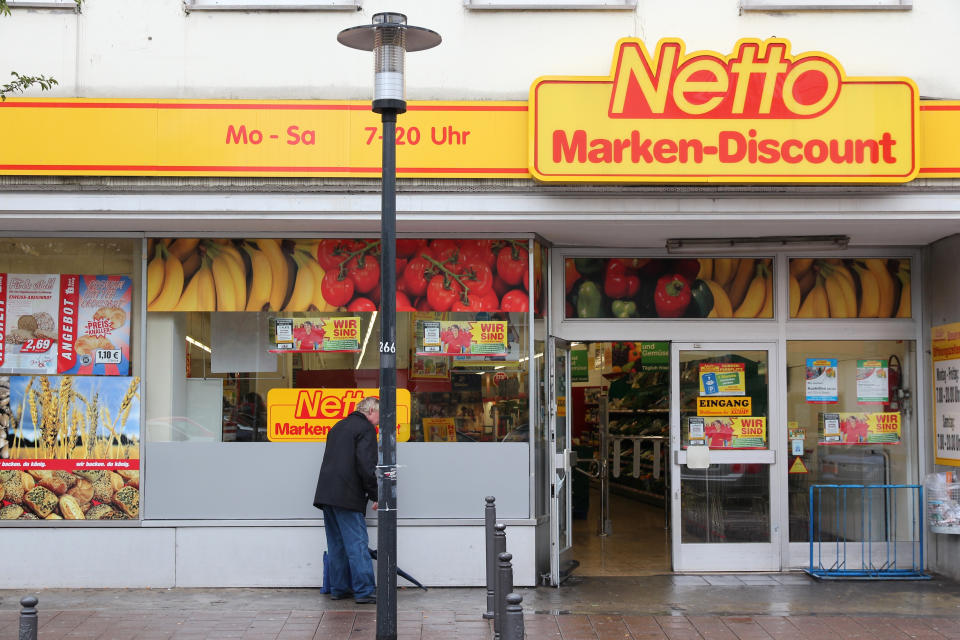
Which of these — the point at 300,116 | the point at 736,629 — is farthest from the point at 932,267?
the point at 300,116

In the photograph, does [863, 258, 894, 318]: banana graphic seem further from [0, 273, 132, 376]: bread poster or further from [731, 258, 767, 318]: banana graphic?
[0, 273, 132, 376]: bread poster

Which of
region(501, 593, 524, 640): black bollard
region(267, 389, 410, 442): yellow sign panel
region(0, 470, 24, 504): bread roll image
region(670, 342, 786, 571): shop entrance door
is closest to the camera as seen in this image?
region(501, 593, 524, 640): black bollard

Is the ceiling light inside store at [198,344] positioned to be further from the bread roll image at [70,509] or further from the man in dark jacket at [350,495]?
the bread roll image at [70,509]

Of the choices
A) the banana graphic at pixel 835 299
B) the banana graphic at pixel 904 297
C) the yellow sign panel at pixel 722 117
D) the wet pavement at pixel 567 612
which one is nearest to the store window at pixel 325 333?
the yellow sign panel at pixel 722 117

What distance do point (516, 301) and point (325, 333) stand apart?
1.81 meters

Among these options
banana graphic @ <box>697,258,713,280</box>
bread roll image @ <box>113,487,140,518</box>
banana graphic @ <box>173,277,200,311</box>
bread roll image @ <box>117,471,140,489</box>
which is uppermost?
banana graphic @ <box>697,258,713,280</box>

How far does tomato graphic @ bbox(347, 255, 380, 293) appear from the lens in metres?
9.72

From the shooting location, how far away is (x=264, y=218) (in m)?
9.01

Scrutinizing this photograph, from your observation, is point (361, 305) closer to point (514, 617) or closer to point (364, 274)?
point (364, 274)

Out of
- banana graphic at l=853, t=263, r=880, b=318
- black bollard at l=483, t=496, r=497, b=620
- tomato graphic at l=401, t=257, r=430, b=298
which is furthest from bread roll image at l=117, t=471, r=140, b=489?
banana graphic at l=853, t=263, r=880, b=318

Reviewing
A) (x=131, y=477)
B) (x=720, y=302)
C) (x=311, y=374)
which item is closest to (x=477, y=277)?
(x=311, y=374)

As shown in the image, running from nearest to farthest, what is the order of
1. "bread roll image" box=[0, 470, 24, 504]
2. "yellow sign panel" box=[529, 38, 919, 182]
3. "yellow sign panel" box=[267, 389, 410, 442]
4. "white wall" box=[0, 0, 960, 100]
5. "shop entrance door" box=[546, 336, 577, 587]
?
"yellow sign panel" box=[529, 38, 919, 182] → "white wall" box=[0, 0, 960, 100] → "bread roll image" box=[0, 470, 24, 504] → "yellow sign panel" box=[267, 389, 410, 442] → "shop entrance door" box=[546, 336, 577, 587]

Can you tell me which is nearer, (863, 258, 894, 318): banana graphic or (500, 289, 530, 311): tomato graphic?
(500, 289, 530, 311): tomato graphic

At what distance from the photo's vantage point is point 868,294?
10.5 metres
